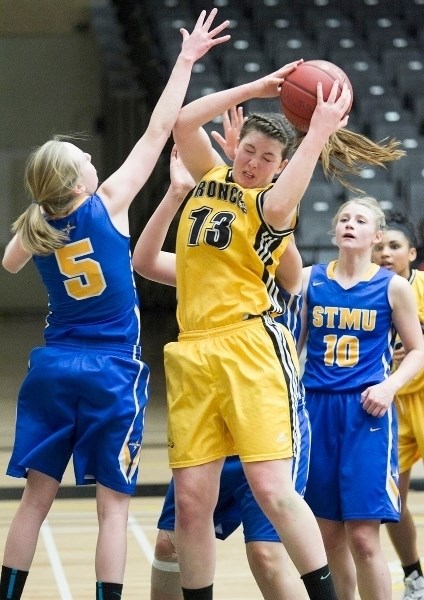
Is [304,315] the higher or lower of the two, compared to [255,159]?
lower

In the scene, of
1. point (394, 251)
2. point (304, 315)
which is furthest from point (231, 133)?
point (394, 251)

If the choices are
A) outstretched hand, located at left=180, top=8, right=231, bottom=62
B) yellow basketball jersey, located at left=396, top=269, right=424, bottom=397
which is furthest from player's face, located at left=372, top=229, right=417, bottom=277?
outstretched hand, located at left=180, top=8, right=231, bottom=62

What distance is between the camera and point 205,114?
3.81 meters

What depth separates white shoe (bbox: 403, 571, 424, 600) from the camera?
496cm

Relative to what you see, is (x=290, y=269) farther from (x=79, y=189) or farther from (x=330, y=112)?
(x=79, y=189)

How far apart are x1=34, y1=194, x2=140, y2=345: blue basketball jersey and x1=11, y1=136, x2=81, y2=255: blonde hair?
4 cm

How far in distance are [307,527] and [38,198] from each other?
1290 mm

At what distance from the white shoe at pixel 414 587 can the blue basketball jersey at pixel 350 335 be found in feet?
3.37

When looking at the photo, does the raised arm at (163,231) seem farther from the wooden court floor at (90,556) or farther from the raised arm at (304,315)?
the wooden court floor at (90,556)

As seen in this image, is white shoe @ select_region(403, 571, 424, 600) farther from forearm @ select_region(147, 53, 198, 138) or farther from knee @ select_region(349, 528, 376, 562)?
forearm @ select_region(147, 53, 198, 138)

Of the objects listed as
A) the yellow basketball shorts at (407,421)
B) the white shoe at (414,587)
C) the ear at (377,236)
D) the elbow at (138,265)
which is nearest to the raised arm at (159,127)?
the elbow at (138,265)

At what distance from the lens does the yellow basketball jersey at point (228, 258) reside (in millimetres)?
3734

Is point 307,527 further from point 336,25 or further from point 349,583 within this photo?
point 336,25

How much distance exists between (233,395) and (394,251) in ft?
5.21
